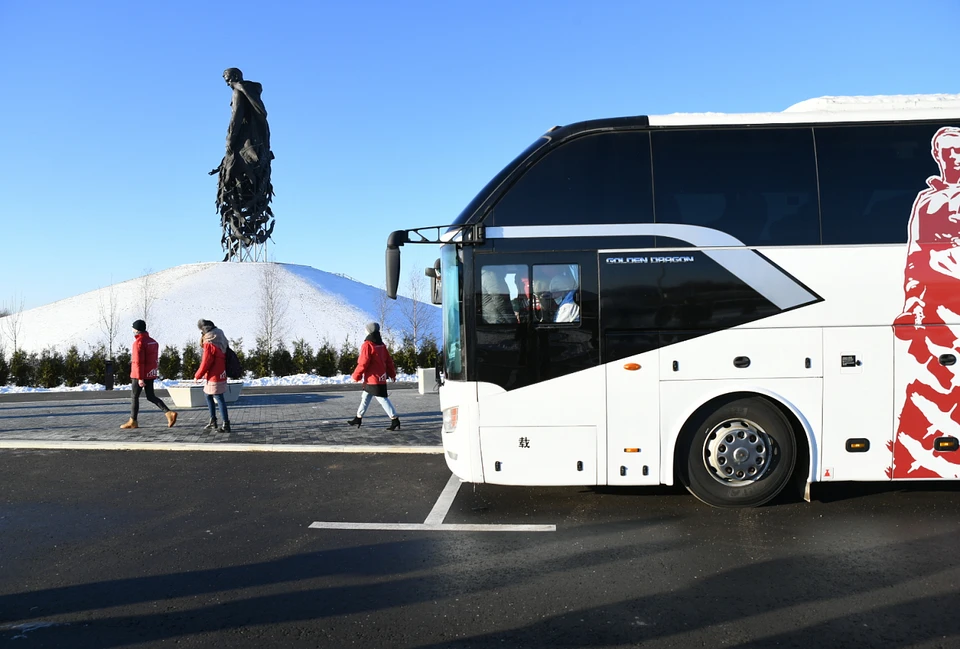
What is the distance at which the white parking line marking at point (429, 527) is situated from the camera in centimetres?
603

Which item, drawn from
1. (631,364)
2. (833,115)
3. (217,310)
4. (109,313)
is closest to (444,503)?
(631,364)

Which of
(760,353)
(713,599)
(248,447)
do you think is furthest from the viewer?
(248,447)

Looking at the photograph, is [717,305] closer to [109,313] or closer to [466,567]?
[466,567]

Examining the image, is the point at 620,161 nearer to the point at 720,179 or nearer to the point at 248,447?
the point at 720,179

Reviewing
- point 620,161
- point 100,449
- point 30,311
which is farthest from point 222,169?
point 620,161

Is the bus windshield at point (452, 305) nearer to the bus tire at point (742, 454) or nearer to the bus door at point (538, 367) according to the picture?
the bus door at point (538, 367)

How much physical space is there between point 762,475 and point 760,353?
112cm

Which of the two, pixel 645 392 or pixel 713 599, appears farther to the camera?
pixel 645 392

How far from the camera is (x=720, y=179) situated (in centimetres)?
653

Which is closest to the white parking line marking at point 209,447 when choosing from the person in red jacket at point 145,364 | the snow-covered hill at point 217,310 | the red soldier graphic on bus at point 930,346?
the person in red jacket at point 145,364

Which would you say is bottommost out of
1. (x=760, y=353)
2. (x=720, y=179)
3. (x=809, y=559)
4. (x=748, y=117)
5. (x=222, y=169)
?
(x=809, y=559)

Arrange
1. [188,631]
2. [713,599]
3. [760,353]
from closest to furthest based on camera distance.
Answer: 1. [188,631]
2. [713,599]
3. [760,353]

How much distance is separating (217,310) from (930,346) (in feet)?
164

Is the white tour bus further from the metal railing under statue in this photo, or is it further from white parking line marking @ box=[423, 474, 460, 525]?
the metal railing under statue
